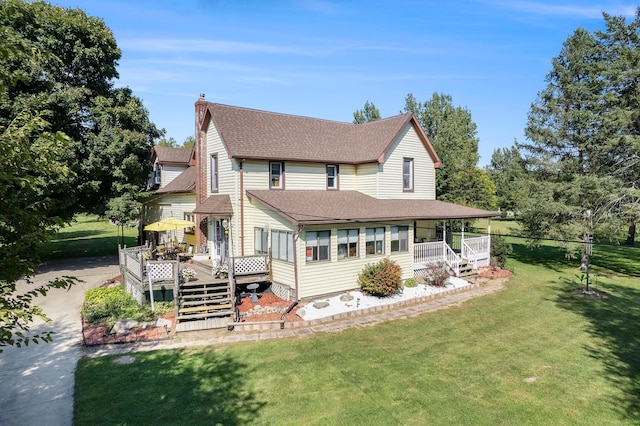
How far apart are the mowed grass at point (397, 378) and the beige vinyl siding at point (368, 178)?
8742mm

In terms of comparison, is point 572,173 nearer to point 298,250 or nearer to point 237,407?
point 298,250

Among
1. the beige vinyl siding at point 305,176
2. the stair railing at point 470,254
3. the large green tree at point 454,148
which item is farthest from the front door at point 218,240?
the large green tree at point 454,148

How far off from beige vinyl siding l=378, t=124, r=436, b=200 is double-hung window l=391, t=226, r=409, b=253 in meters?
2.86

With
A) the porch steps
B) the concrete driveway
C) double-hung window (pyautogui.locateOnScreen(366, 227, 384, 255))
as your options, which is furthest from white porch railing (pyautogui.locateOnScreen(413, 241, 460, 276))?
the concrete driveway

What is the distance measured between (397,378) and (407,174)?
49.1ft

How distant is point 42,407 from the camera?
8758mm

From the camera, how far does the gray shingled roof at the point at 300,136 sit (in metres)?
19.3

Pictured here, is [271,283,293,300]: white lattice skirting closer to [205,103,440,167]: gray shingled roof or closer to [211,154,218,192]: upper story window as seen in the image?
[205,103,440,167]: gray shingled roof

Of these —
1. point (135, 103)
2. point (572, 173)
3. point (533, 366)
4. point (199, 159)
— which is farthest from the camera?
point (135, 103)

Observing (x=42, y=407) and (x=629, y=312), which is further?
(x=629, y=312)

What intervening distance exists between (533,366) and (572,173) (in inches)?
760

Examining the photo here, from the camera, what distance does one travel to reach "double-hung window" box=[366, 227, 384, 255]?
17938mm

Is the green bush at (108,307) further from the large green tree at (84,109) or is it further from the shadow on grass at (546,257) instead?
Result: the shadow on grass at (546,257)

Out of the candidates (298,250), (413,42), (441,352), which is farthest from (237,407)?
(413,42)
